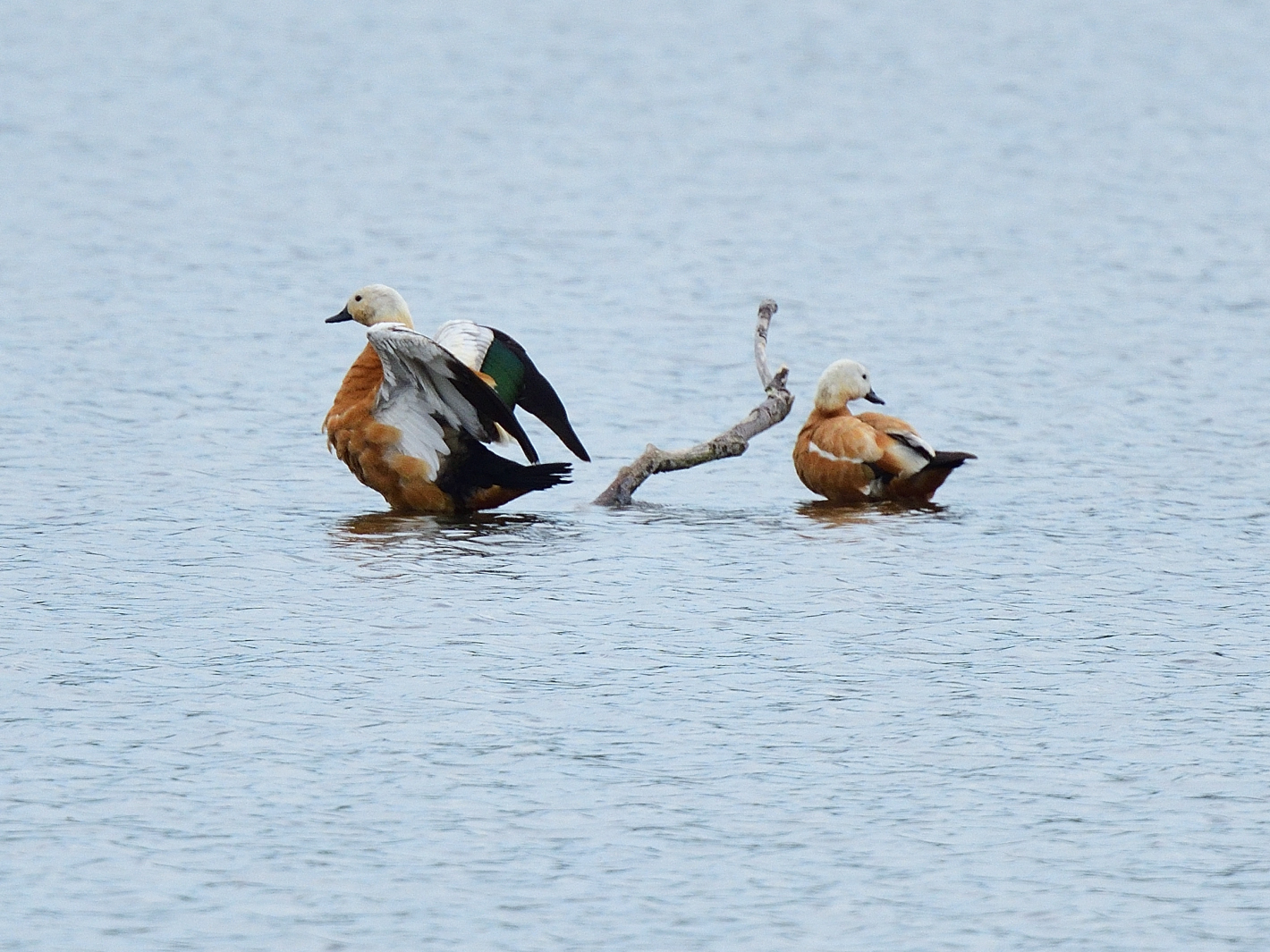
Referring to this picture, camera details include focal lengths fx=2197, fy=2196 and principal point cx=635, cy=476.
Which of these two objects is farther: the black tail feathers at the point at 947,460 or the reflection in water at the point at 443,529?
the black tail feathers at the point at 947,460

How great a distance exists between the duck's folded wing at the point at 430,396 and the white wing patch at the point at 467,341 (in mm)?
265

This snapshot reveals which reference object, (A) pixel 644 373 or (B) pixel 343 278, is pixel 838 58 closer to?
(B) pixel 343 278

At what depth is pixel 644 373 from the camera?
53.3 ft

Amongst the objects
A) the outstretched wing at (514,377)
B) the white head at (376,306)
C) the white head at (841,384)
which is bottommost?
the white head at (841,384)

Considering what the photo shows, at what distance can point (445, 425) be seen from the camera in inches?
433

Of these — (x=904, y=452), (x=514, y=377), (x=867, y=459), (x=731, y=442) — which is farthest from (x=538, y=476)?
(x=904, y=452)

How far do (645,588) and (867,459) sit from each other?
94.2 inches

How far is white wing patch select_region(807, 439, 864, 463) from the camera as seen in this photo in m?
11.7

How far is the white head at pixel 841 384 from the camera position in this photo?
12227mm

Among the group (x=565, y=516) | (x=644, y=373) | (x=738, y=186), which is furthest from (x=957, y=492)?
(x=738, y=186)

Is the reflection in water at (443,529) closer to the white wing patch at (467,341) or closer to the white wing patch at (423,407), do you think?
the white wing patch at (423,407)

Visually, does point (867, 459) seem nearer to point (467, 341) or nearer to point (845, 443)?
point (845, 443)

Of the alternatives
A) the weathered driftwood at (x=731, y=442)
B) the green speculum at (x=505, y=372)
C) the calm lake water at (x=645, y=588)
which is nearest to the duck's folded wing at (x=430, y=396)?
the green speculum at (x=505, y=372)

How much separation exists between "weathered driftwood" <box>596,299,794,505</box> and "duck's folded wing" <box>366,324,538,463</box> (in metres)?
0.89
